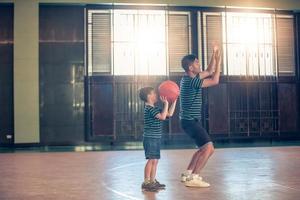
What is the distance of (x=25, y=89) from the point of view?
10.1 metres

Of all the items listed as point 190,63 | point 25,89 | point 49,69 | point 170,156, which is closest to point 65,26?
point 49,69

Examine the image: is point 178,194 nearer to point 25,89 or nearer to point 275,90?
point 25,89

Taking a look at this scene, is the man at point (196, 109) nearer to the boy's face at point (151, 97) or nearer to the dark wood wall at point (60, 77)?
the boy's face at point (151, 97)

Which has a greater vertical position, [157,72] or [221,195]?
[157,72]

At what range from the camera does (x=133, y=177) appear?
17.6ft

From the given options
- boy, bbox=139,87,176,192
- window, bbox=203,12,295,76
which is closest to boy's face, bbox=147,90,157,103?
boy, bbox=139,87,176,192

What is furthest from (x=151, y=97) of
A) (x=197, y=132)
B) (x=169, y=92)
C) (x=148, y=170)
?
(x=148, y=170)

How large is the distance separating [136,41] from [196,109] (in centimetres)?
612

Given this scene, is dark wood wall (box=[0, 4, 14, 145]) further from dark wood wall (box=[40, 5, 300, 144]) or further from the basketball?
the basketball

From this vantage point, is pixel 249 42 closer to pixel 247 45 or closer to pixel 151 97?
pixel 247 45

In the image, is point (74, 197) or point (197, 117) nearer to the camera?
point (74, 197)

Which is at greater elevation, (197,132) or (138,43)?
(138,43)

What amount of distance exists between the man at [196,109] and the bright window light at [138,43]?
19.2 feet

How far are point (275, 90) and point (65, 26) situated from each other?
18.5 feet
